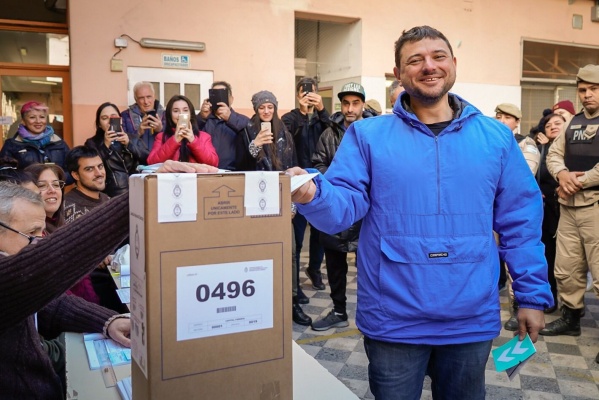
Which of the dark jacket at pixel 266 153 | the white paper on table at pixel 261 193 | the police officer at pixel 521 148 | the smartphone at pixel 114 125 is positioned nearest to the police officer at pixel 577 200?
the police officer at pixel 521 148

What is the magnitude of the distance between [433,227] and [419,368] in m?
0.50

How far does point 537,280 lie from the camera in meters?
1.88

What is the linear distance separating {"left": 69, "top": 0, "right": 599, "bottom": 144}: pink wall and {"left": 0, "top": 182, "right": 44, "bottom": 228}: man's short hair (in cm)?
521

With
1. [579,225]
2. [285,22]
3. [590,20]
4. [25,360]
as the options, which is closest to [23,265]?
[25,360]

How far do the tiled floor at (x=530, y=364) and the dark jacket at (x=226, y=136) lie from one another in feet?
5.06

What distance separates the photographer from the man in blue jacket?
1.80m

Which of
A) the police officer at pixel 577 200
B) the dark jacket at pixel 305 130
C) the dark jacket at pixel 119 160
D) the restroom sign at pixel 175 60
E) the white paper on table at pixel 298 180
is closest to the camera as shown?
the white paper on table at pixel 298 180

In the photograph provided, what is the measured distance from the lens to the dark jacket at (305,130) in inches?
199

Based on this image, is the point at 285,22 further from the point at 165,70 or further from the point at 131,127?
the point at 131,127

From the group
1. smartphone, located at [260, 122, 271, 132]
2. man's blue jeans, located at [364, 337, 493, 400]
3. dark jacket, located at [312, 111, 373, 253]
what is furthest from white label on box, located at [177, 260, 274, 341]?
smartphone, located at [260, 122, 271, 132]

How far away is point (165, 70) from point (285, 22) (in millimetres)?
1918

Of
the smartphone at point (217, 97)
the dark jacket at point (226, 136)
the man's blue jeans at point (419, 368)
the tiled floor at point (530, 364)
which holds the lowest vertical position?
the tiled floor at point (530, 364)

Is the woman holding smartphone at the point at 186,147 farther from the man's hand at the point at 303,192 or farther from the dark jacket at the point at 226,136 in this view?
the man's hand at the point at 303,192

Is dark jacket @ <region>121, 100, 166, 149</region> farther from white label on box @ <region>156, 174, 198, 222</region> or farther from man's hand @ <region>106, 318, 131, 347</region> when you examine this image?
white label on box @ <region>156, 174, 198, 222</region>
